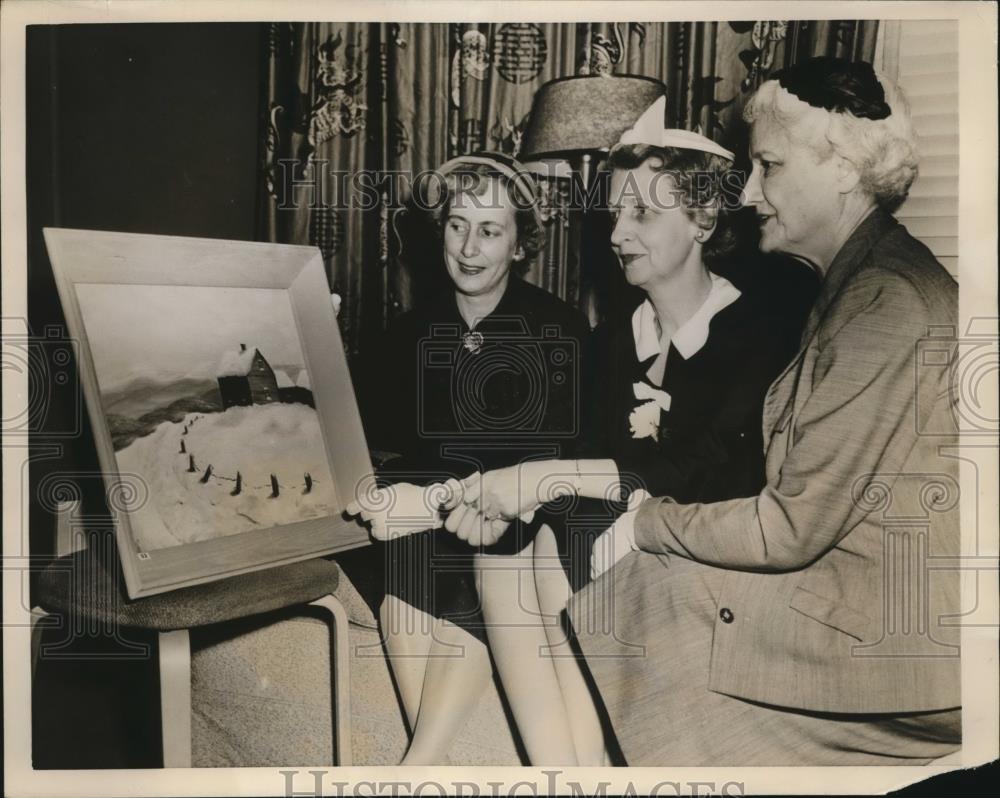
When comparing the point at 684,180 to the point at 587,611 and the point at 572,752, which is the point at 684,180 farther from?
the point at 572,752

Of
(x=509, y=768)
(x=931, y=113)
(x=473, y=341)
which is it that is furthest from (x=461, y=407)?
(x=931, y=113)

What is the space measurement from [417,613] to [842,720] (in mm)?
969

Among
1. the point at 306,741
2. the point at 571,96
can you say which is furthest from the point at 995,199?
the point at 306,741

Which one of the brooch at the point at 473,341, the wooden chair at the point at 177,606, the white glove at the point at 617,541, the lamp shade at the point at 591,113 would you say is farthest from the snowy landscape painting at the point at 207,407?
the lamp shade at the point at 591,113

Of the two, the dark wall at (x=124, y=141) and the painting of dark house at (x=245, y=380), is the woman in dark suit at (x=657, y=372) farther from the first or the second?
the dark wall at (x=124, y=141)

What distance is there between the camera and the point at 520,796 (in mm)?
2092

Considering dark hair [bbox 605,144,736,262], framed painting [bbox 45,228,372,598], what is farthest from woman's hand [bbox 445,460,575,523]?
dark hair [bbox 605,144,736,262]

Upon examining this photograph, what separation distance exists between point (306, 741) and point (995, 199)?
1.97m

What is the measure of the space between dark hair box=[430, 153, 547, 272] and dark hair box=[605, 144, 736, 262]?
0.64 ft

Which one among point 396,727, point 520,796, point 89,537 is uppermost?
point 89,537

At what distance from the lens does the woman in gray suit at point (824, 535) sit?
6.56ft

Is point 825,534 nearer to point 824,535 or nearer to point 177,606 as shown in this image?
point 824,535

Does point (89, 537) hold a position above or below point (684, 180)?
below

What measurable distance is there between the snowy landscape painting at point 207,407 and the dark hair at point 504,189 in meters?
0.42
